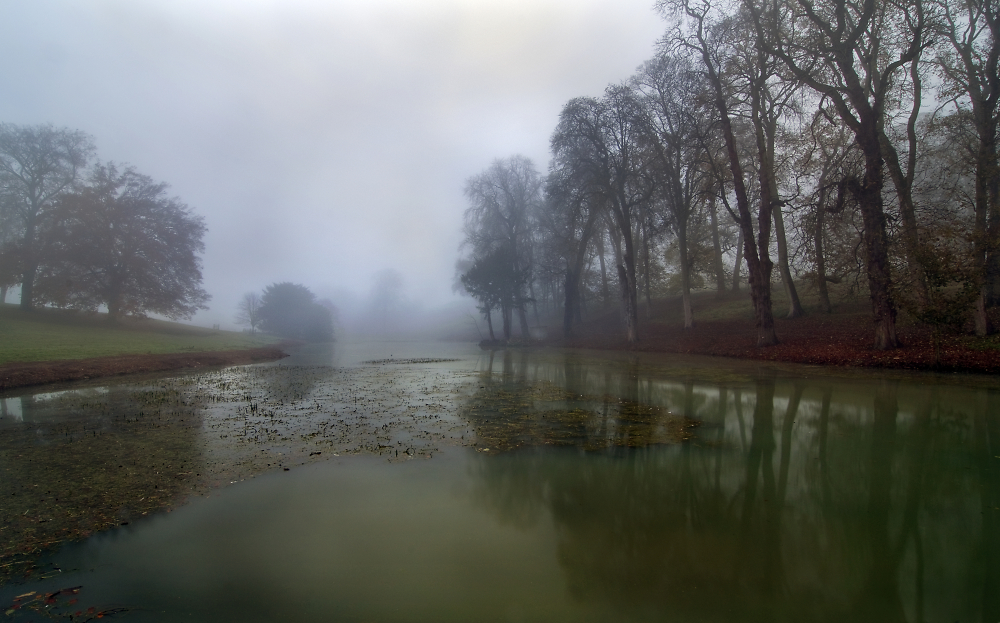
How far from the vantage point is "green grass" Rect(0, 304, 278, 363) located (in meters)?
18.3

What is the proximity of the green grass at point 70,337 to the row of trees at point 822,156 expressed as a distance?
22.0m

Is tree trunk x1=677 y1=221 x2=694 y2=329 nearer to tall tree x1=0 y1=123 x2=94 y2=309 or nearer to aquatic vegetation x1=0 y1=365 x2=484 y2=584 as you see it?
aquatic vegetation x1=0 y1=365 x2=484 y2=584

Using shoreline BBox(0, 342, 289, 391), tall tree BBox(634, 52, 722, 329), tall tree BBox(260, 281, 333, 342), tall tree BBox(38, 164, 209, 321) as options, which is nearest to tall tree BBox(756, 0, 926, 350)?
tall tree BBox(634, 52, 722, 329)

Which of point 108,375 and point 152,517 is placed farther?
point 108,375

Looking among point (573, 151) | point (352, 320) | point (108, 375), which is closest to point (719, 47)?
point (573, 151)

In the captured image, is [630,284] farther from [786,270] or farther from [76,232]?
[76,232]

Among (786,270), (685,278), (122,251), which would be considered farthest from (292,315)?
(786,270)

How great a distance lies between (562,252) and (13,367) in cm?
2578

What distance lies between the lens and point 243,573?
11.8 feet

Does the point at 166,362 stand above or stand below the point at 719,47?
below

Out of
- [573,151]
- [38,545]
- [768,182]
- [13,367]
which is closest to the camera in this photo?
[38,545]

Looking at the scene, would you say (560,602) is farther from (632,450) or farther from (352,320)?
(352,320)

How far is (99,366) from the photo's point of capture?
17.1 m

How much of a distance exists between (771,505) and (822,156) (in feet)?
64.1
